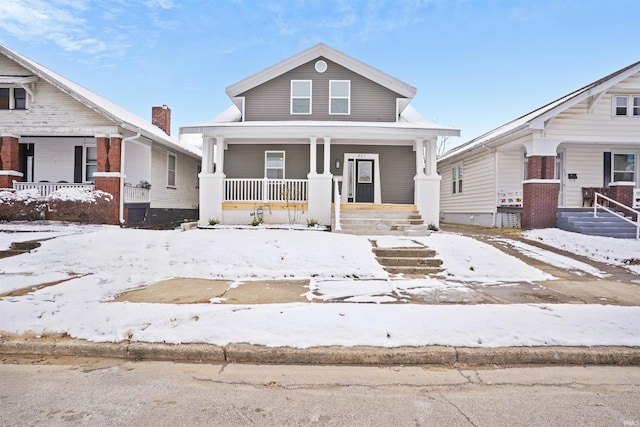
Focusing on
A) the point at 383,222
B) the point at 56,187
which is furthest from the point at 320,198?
the point at 56,187

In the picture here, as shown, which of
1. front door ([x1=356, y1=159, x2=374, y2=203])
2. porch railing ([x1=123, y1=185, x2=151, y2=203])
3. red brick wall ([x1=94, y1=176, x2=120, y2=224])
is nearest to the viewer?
red brick wall ([x1=94, y1=176, x2=120, y2=224])

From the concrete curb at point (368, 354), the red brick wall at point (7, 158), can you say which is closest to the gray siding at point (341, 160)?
the red brick wall at point (7, 158)

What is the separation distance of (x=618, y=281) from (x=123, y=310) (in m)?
9.50

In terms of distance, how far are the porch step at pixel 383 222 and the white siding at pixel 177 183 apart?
9867 mm

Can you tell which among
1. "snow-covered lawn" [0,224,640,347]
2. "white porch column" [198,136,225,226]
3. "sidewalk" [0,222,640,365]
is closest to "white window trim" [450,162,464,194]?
"snow-covered lawn" [0,224,640,347]

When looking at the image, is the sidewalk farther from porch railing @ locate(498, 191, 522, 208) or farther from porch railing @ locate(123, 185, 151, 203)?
porch railing @ locate(498, 191, 522, 208)

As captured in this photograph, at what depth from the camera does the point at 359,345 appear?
3.96 meters

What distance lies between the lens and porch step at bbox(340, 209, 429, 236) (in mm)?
11298

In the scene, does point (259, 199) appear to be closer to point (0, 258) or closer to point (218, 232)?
point (218, 232)

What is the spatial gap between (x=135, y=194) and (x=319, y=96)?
9106 mm

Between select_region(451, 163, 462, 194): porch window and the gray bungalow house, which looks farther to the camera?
select_region(451, 163, 462, 194): porch window

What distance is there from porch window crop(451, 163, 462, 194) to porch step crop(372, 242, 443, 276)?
1319 cm

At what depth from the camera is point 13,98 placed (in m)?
14.2

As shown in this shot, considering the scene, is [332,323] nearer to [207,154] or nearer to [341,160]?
[207,154]
